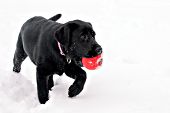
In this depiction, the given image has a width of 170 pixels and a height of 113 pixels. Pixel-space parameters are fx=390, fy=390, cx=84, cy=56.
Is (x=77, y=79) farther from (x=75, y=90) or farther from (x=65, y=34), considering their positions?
(x=65, y=34)

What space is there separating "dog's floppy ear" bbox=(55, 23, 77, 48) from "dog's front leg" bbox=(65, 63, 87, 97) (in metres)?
0.45

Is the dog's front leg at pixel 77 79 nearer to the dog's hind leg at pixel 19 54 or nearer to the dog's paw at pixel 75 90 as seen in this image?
the dog's paw at pixel 75 90

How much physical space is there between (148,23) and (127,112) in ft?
15.3

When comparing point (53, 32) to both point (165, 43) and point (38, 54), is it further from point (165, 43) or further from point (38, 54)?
point (165, 43)

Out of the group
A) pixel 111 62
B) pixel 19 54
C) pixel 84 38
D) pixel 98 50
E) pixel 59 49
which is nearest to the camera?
pixel 98 50

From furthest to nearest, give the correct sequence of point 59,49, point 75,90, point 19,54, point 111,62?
1. point 111,62
2. point 19,54
3. point 75,90
4. point 59,49

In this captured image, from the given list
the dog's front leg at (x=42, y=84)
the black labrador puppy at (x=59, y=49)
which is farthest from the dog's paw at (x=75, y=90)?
the dog's front leg at (x=42, y=84)

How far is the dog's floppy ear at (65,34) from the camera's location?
4.21 meters

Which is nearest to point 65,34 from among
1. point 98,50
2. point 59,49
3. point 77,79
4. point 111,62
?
point 59,49

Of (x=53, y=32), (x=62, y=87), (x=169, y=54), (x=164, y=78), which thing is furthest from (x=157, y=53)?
(x=53, y=32)

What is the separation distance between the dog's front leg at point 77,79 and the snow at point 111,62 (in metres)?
0.08

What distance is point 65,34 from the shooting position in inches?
166

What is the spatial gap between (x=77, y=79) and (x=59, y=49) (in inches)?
18.5

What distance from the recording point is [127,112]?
A: 3877 mm
